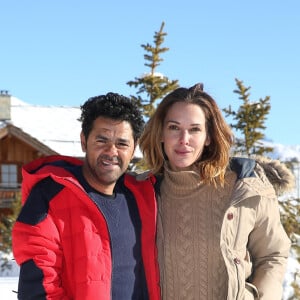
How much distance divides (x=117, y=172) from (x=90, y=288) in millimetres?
628

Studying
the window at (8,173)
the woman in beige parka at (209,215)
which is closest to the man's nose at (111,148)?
the woman in beige parka at (209,215)

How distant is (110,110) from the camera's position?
351 cm

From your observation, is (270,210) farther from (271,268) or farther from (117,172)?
(117,172)

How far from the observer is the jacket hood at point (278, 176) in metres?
4.19

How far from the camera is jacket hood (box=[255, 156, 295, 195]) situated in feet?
13.7

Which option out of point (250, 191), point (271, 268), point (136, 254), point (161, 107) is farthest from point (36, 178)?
point (271, 268)

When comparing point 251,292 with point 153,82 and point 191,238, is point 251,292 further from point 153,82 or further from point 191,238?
point 153,82

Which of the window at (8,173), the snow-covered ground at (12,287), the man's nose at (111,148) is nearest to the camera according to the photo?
the man's nose at (111,148)

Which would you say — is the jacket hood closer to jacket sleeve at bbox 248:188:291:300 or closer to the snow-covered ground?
jacket sleeve at bbox 248:188:291:300

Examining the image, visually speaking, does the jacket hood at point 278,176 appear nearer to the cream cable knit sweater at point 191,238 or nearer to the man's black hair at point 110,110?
the cream cable knit sweater at point 191,238

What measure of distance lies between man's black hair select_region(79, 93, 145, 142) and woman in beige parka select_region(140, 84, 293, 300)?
28 centimetres

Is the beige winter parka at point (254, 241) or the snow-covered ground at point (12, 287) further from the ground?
the beige winter parka at point (254, 241)

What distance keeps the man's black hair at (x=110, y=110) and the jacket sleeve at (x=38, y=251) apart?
54 cm

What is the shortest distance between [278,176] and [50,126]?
2520 cm
